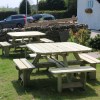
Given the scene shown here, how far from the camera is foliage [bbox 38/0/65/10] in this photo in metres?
53.7

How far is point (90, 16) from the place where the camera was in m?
29.4

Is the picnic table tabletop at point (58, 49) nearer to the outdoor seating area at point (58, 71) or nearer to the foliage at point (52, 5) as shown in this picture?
the outdoor seating area at point (58, 71)

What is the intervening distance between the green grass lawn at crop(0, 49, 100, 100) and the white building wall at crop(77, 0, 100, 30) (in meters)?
18.8

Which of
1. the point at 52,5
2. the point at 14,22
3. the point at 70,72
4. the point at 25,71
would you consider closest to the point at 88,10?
the point at 14,22

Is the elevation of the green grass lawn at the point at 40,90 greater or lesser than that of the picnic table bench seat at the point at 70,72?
lesser

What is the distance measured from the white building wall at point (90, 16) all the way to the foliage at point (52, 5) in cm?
2242

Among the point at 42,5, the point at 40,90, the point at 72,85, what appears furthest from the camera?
the point at 42,5

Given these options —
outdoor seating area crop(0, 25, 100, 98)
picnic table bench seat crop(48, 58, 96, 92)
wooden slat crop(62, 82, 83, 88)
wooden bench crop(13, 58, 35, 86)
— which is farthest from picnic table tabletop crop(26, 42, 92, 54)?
wooden slat crop(62, 82, 83, 88)

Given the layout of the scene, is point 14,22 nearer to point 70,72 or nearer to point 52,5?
point 52,5

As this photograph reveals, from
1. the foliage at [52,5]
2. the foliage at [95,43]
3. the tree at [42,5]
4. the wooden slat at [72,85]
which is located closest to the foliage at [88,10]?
the foliage at [95,43]

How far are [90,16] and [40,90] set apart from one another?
21.9 meters

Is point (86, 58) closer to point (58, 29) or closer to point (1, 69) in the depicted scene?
point (1, 69)

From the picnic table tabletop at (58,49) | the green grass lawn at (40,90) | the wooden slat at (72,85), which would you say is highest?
the picnic table tabletop at (58,49)

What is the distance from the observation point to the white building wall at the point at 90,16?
2819 cm
